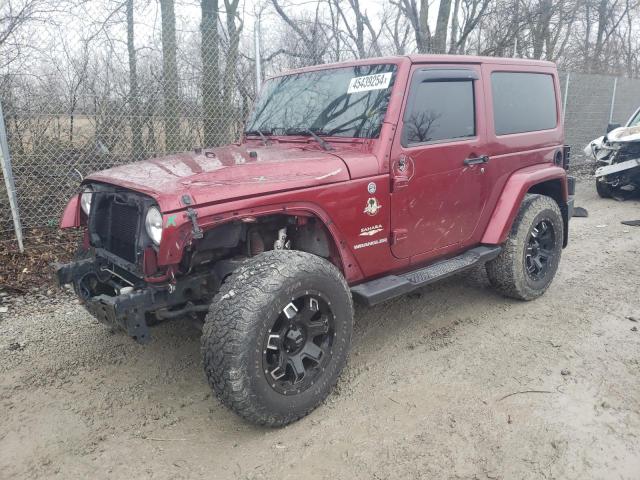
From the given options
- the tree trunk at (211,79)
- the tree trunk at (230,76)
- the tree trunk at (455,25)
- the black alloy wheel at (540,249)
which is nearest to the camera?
the black alloy wheel at (540,249)

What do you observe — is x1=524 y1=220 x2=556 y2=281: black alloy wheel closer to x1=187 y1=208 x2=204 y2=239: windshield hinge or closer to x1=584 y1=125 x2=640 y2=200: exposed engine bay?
x1=187 y1=208 x2=204 y2=239: windshield hinge

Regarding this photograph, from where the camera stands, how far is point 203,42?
247 inches

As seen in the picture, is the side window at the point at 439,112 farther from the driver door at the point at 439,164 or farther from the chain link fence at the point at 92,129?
the chain link fence at the point at 92,129

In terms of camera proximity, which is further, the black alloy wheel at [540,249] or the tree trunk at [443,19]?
the tree trunk at [443,19]

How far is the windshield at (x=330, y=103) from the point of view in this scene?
10.9ft

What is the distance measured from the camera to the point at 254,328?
252 centimetres

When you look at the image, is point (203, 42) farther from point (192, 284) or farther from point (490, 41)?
point (490, 41)

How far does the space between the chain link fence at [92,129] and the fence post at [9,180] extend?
0.73ft

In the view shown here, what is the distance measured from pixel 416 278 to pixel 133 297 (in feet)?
6.26

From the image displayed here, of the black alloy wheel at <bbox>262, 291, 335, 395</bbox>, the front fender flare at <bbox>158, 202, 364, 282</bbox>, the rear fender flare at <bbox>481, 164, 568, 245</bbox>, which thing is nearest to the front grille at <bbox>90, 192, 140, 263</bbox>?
the front fender flare at <bbox>158, 202, 364, 282</bbox>

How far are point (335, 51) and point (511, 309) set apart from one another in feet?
21.8

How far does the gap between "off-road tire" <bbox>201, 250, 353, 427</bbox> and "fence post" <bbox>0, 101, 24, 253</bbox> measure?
140 inches

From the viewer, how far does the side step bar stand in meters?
3.20

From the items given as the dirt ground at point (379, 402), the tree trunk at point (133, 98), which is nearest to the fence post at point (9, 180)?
the dirt ground at point (379, 402)
